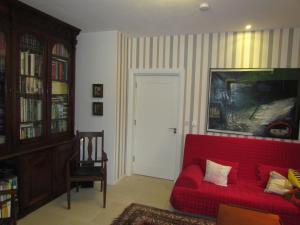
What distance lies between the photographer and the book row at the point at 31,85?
9.02 ft

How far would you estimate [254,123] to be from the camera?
3322 mm

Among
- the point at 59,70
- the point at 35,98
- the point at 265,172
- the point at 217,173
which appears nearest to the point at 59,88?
the point at 59,70

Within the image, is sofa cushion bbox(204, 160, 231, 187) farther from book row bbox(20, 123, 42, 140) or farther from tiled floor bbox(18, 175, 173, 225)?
book row bbox(20, 123, 42, 140)

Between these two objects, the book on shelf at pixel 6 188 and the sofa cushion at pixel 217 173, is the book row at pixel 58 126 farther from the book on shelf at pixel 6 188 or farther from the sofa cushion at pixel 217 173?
the sofa cushion at pixel 217 173

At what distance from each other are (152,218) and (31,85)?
7.08 feet

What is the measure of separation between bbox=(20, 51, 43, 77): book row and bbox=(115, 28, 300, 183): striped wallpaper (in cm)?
114

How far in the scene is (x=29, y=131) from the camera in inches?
113

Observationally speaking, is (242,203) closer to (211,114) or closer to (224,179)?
(224,179)

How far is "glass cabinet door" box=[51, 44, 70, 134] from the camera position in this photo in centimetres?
323

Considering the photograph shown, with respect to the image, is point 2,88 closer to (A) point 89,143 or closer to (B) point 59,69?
(B) point 59,69

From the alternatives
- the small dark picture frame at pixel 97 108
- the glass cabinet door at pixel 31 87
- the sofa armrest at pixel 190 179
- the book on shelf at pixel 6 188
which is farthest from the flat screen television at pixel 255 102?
the book on shelf at pixel 6 188

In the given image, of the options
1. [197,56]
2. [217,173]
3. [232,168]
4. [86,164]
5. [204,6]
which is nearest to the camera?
[204,6]

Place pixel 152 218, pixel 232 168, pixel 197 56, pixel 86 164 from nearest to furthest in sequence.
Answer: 1. pixel 152 218
2. pixel 232 168
3. pixel 86 164
4. pixel 197 56

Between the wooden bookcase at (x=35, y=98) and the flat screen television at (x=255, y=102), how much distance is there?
2.18m
